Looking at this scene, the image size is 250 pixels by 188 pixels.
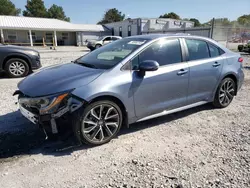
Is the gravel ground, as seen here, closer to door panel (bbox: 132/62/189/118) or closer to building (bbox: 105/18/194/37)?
door panel (bbox: 132/62/189/118)

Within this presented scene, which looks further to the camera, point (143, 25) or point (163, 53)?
point (143, 25)

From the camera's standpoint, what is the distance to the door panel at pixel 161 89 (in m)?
3.31

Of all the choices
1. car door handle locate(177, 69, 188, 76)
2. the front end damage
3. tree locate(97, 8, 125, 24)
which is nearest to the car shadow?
the front end damage

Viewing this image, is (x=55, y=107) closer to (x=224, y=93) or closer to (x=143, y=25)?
(x=224, y=93)

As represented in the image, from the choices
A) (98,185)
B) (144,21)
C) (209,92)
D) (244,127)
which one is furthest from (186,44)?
(144,21)

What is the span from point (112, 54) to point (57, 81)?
46.6 inches

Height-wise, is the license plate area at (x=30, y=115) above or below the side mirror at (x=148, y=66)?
below

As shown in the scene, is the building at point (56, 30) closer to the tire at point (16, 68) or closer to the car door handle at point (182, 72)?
the tire at point (16, 68)

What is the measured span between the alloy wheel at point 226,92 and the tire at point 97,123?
2.58 metres

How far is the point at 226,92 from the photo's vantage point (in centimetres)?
465

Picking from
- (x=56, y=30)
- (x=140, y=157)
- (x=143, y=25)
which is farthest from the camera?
(x=143, y=25)

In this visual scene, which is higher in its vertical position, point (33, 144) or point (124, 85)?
point (124, 85)

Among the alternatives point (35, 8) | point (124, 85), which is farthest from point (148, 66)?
point (35, 8)

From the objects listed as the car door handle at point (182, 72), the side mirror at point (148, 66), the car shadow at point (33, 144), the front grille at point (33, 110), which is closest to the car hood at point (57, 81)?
the front grille at point (33, 110)
